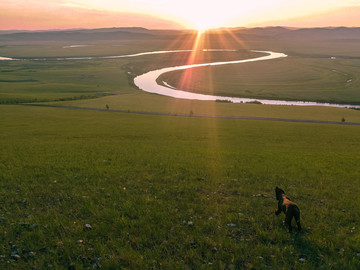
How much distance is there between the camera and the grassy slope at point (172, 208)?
855 centimetres

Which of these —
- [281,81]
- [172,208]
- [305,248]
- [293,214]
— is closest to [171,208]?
[172,208]

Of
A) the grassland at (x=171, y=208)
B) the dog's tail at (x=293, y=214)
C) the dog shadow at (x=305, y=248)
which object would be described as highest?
the dog's tail at (x=293, y=214)

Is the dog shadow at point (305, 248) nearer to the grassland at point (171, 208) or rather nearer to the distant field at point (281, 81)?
the grassland at point (171, 208)

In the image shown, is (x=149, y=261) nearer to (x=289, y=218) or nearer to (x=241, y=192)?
(x=289, y=218)

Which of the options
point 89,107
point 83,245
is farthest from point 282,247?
point 89,107

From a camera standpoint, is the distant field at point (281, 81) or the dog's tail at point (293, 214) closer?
the dog's tail at point (293, 214)

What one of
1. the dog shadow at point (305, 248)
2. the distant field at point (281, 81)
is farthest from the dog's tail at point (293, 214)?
the distant field at point (281, 81)

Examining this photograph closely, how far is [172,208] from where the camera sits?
460 inches

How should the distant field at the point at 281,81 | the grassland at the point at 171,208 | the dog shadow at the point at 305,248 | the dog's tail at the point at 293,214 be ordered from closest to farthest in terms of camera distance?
the dog shadow at the point at 305,248, the grassland at the point at 171,208, the dog's tail at the point at 293,214, the distant field at the point at 281,81

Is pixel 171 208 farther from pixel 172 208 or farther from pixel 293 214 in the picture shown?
pixel 293 214

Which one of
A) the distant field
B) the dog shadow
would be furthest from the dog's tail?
the distant field

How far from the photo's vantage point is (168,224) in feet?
33.8

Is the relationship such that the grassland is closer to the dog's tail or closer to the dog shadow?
the dog shadow

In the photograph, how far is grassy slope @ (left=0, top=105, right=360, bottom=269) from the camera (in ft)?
28.0
